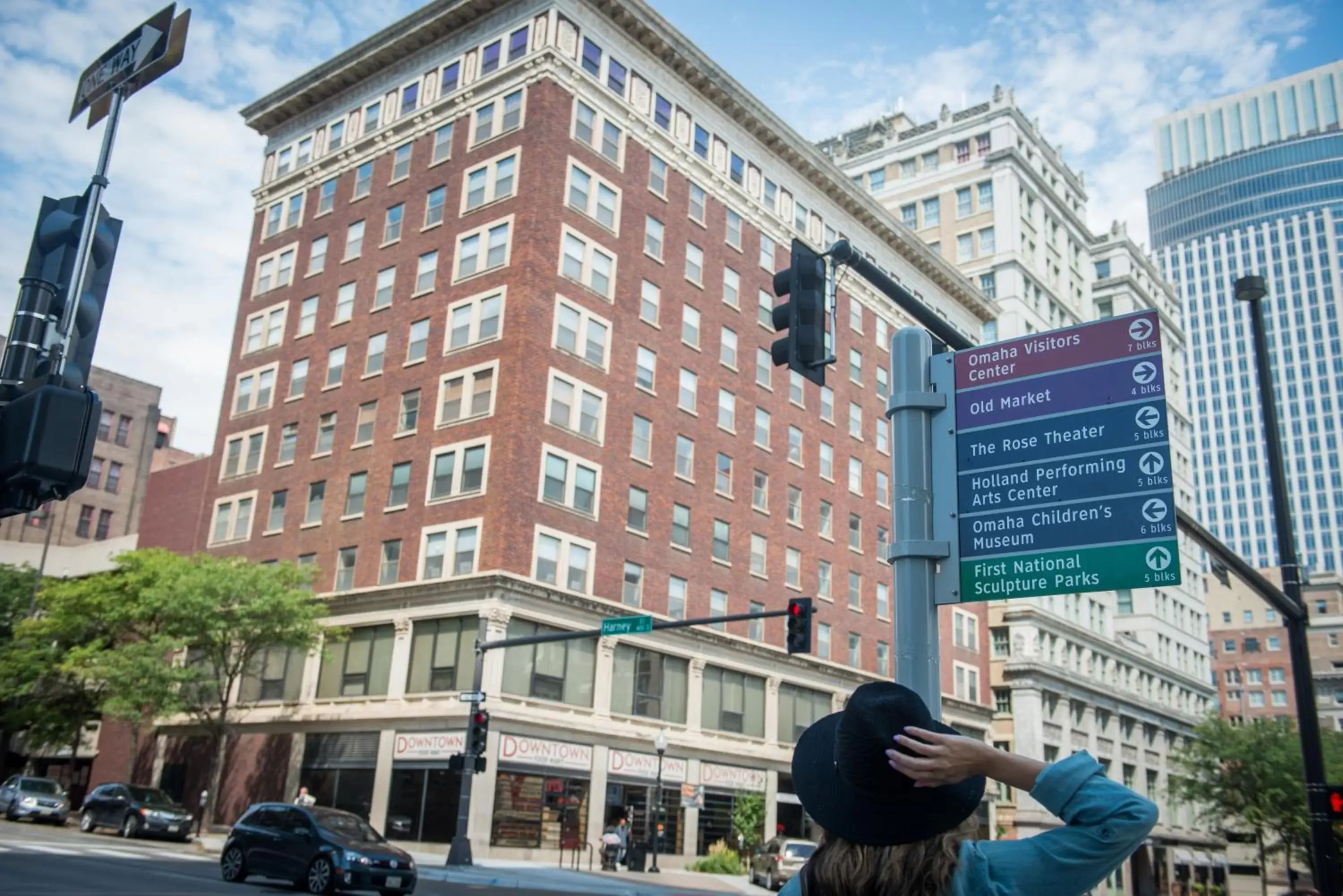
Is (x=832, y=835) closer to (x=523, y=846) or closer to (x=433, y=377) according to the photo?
(x=523, y=846)

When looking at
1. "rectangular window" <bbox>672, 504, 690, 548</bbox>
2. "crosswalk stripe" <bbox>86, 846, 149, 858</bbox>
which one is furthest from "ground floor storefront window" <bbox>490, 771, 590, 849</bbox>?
"crosswalk stripe" <bbox>86, 846, 149, 858</bbox>

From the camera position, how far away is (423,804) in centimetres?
3934

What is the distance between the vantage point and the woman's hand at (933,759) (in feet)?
7.54

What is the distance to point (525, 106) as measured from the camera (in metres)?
46.1

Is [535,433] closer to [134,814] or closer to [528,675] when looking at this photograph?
[528,675]

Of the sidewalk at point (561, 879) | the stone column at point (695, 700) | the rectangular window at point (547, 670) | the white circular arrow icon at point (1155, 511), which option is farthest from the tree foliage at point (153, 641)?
the white circular arrow icon at point (1155, 511)

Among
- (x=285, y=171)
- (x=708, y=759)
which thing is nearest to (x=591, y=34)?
(x=285, y=171)

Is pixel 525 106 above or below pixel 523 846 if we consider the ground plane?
above

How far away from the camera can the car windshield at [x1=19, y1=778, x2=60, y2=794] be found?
40.1 metres

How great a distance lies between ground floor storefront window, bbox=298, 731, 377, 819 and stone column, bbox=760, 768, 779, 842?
1725 cm

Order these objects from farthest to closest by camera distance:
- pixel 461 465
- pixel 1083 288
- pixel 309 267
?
pixel 1083 288 → pixel 309 267 → pixel 461 465

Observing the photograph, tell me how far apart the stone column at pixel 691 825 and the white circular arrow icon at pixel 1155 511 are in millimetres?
41905

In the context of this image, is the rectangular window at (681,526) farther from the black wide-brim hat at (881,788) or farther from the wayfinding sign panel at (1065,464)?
the black wide-brim hat at (881,788)

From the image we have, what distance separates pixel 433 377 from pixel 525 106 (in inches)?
457
